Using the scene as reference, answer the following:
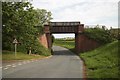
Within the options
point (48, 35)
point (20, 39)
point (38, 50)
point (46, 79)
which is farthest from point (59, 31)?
point (46, 79)

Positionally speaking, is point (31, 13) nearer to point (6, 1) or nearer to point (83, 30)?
point (6, 1)

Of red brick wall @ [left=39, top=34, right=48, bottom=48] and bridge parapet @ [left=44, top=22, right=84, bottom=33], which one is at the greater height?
bridge parapet @ [left=44, top=22, right=84, bottom=33]

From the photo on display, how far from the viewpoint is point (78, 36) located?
73.7 meters

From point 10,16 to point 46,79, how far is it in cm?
2750

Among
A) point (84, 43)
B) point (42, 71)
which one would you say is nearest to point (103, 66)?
point (42, 71)

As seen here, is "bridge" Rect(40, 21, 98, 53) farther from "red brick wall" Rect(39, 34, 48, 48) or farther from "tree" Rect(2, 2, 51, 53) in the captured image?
"tree" Rect(2, 2, 51, 53)

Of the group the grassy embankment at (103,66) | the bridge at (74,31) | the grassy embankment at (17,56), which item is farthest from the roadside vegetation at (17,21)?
the bridge at (74,31)

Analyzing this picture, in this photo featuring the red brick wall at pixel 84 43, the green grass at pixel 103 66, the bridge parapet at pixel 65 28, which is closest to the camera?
the green grass at pixel 103 66

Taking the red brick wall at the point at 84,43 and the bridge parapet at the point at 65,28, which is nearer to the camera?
the red brick wall at the point at 84,43

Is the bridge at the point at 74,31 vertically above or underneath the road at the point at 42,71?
above

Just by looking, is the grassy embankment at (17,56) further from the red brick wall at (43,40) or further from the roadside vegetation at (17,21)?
the red brick wall at (43,40)

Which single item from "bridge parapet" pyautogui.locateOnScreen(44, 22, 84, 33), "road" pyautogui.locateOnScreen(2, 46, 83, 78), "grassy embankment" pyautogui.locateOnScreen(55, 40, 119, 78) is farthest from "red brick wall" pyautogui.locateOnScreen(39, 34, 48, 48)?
"road" pyautogui.locateOnScreen(2, 46, 83, 78)

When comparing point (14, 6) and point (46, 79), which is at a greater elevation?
point (14, 6)

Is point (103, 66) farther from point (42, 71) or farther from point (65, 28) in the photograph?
point (65, 28)
